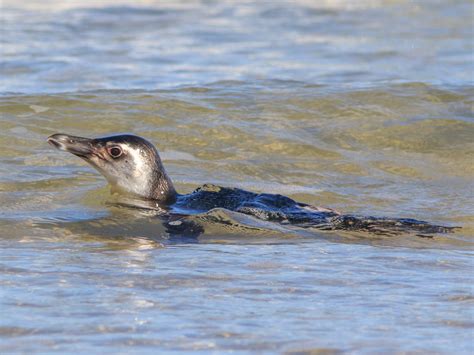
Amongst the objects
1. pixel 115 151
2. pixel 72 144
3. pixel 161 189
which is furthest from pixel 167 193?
pixel 72 144

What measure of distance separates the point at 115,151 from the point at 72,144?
37cm

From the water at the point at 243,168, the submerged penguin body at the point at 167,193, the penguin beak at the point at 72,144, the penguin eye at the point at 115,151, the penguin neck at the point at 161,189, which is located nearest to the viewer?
the water at the point at 243,168

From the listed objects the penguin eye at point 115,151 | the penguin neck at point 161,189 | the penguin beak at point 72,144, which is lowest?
the penguin neck at point 161,189

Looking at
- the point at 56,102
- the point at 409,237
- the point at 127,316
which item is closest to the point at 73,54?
the point at 56,102

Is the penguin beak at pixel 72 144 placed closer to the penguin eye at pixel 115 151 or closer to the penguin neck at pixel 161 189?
the penguin eye at pixel 115 151

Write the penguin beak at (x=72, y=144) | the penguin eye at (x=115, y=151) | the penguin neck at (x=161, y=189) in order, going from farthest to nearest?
1. the penguin neck at (x=161, y=189)
2. the penguin eye at (x=115, y=151)
3. the penguin beak at (x=72, y=144)

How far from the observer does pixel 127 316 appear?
593cm

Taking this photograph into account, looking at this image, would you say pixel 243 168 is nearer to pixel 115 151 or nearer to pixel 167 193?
pixel 167 193

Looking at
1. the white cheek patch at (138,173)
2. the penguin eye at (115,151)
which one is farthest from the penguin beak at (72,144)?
the white cheek patch at (138,173)

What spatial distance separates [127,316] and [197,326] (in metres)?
0.38

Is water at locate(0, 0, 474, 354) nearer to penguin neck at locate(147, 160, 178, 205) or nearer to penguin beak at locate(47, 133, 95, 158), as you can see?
penguin neck at locate(147, 160, 178, 205)

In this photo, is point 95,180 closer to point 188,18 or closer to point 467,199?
point 467,199

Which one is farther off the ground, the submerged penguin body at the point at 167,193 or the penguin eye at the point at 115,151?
the penguin eye at the point at 115,151

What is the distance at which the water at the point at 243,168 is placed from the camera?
5.92 m
